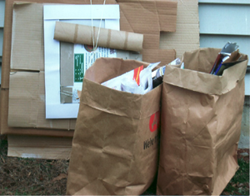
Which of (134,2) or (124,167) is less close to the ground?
(134,2)

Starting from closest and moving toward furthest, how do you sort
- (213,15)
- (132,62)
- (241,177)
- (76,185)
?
1. (76,185)
2. (132,62)
3. (241,177)
4. (213,15)

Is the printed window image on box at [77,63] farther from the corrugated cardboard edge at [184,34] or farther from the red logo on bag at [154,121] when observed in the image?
the red logo on bag at [154,121]

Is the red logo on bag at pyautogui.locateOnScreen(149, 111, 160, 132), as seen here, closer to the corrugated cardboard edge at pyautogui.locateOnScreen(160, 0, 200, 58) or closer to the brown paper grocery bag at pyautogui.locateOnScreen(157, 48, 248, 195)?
the brown paper grocery bag at pyautogui.locateOnScreen(157, 48, 248, 195)

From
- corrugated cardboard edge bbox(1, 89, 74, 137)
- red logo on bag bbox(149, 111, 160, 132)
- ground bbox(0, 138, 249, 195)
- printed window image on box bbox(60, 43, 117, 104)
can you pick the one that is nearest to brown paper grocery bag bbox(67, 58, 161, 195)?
red logo on bag bbox(149, 111, 160, 132)

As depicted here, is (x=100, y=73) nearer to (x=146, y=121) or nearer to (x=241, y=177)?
(x=146, y=121)

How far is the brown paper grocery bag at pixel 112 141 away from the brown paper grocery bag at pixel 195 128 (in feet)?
0.26

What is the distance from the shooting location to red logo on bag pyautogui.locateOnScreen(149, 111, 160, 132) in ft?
4.16

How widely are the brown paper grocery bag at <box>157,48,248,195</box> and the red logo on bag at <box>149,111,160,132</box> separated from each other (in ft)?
0.10

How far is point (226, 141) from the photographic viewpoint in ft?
4.57

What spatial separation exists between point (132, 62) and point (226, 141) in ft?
2.24

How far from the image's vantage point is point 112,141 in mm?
1213

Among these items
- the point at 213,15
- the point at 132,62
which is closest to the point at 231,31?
the point at 213,15

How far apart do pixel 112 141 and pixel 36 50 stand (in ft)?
2.93

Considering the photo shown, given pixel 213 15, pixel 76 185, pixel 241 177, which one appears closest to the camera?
pixel 76 185
